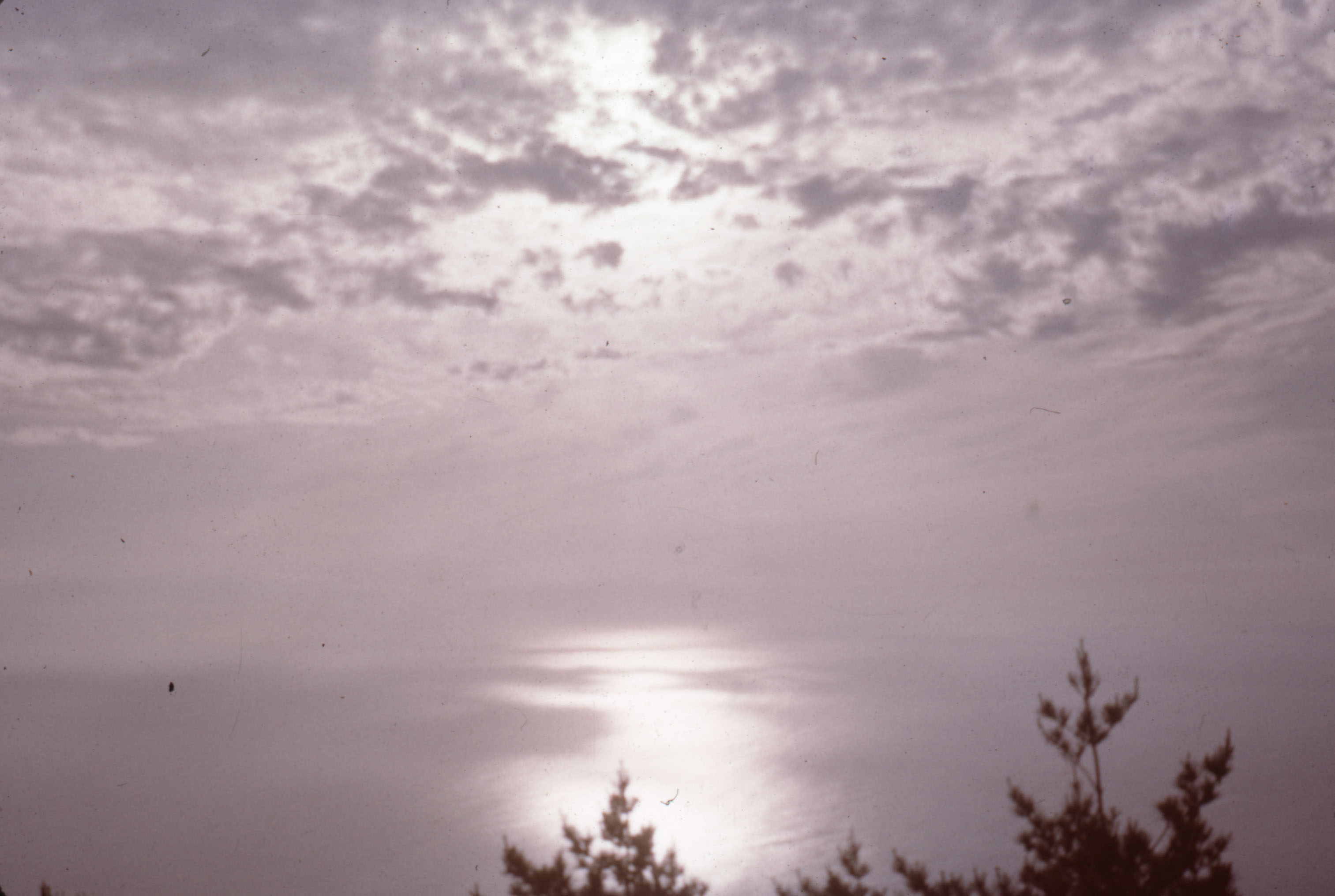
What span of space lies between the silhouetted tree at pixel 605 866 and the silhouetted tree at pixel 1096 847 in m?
4.14

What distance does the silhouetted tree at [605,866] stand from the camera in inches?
593

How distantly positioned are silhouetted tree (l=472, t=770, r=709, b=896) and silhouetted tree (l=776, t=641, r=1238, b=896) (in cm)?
414

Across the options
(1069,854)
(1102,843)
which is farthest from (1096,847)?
(1069,854)

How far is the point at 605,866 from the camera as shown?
595 inches

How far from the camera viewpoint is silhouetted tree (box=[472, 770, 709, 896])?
15.1m

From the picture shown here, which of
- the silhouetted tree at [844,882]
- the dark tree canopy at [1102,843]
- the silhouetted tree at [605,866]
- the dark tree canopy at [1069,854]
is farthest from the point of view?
the silhouetted tree at [844,882]

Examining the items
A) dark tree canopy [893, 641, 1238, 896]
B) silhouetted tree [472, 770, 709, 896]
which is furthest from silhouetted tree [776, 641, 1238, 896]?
silhouetted tree [472, 770, 709, 896]

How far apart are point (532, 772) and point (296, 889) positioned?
2047 inches

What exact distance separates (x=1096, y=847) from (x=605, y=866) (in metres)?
10.4

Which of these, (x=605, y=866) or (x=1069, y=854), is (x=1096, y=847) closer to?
(x=1069, y=854)

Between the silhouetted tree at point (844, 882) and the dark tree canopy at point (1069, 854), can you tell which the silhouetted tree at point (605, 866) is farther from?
the silhouetted tree at point (844, 882)

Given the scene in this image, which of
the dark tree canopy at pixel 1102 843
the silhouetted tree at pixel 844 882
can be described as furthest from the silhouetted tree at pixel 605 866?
the dark tree canopy at pixel 1102 843

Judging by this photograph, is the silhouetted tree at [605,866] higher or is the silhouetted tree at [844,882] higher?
the silhouetted tree at [605,866]

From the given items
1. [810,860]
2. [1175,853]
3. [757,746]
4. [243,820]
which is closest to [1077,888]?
[1175,853]
